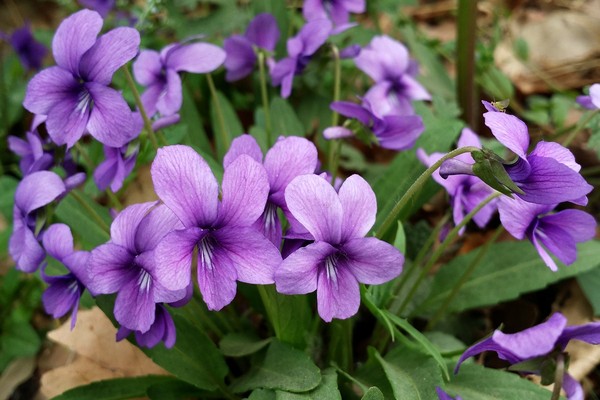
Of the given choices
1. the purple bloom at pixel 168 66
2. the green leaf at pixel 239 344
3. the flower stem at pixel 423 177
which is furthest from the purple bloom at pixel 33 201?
the flower stem at pixel 423 177

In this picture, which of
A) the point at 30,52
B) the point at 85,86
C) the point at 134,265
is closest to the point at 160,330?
the point at 134,265

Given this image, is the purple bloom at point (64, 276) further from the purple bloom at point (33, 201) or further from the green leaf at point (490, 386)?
the green leaf at point (490, 386)

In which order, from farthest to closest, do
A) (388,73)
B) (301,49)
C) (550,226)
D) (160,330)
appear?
(388,73) < (301,49) < (550,226) < (160,330)

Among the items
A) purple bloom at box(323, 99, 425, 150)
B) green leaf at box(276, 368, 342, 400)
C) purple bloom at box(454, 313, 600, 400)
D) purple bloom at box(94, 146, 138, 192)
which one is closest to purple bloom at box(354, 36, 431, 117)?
purple bloom at box(323, 99, 425, 150)

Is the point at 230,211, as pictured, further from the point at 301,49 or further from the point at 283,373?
the point at 301,49

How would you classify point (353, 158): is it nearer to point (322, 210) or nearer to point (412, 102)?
point (412, 102)

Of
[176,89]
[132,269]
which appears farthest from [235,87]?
[132,269]
